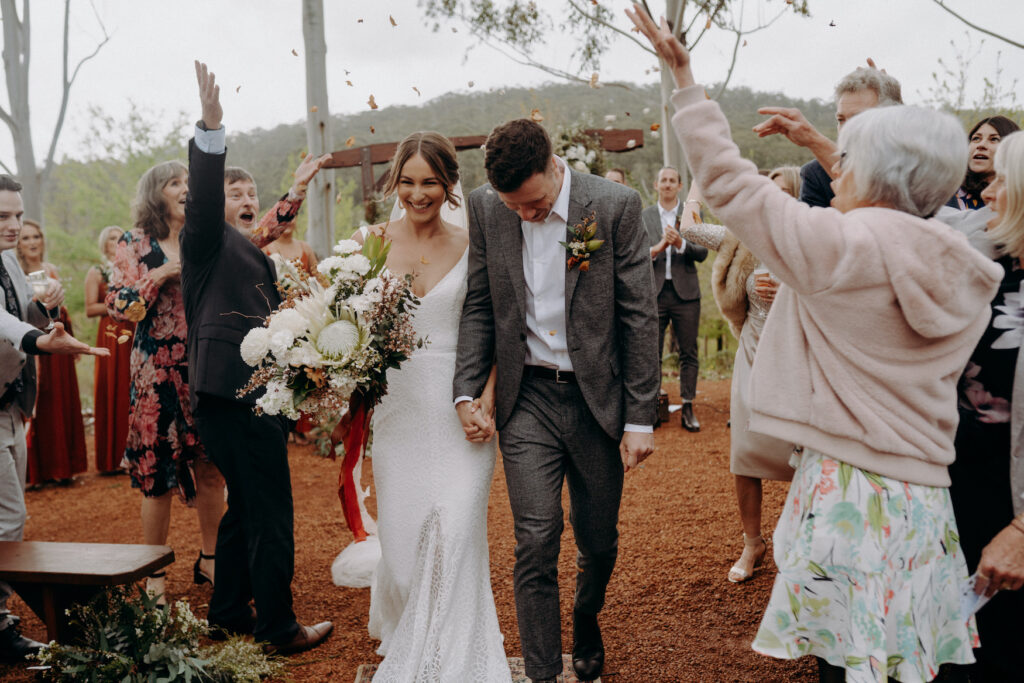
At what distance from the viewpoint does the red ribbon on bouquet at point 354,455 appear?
135 inches

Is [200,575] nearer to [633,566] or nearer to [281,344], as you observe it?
[281,344]

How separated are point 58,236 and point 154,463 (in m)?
22.3

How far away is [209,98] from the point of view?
3.41 metres

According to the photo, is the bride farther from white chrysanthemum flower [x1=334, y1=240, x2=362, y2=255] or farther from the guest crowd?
the guest crowd

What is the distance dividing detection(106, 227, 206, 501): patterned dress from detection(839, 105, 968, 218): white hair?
362 cm

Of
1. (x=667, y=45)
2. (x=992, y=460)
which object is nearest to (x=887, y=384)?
(x=992, y=460)

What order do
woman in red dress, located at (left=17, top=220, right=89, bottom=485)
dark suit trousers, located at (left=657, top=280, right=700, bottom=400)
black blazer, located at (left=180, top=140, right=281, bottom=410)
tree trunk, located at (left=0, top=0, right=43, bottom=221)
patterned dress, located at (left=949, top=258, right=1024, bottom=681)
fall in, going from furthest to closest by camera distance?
tree trunk, located at (left=0, top=0, right=43, bottom=221) < dark suit trousers, located at (left=657, top=280, right=700, bottom=400) < woman in red dress, located at (left=17, top=220, right=89, bottom=485) < black blazer, located at (left=180, top=140, right=281, bottom=410) < patterned dress, located at (left=949, top=258, right=1024, bottom=681)

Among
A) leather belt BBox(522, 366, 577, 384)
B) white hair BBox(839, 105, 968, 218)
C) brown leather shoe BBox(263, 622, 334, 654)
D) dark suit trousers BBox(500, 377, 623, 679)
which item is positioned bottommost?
brown leather shoe BBox(263, 622, 334, 654)

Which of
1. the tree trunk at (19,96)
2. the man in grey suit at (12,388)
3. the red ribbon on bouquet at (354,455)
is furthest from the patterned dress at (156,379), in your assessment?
the tree trunk at (19,96)

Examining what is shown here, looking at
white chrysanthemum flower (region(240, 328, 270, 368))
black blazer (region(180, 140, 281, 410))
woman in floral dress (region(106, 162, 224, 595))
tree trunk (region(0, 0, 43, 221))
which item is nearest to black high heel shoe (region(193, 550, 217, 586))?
woman in floral dress (region(106, 162, 224, 595))

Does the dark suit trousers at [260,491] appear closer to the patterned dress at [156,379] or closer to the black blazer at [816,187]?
the patterned dress at [156,379]

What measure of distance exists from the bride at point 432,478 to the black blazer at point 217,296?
0.63 metres

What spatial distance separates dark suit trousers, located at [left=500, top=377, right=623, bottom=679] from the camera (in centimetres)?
309

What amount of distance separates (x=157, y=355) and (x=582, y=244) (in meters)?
2.61
